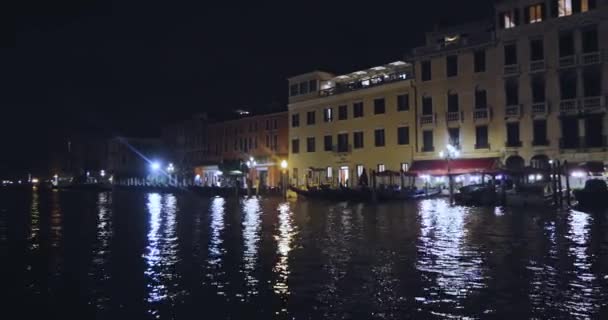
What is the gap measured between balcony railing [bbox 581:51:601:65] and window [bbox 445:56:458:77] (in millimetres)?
8530

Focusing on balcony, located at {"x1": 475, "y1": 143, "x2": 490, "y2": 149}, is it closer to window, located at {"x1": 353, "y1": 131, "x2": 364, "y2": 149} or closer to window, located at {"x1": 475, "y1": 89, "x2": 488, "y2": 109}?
window, located at {"x1": 475, "y1": 89, "x2": 488, "y2": 109}

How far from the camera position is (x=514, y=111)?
36562 millimetres

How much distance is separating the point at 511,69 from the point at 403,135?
9.51m

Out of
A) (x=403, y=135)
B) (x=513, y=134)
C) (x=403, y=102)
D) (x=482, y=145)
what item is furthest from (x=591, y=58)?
(x=403, y=135)

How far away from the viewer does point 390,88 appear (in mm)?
43469

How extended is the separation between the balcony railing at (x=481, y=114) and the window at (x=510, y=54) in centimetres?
343

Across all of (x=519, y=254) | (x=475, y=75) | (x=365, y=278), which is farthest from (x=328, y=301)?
(x=475, y=75)

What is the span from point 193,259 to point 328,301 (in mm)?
5260

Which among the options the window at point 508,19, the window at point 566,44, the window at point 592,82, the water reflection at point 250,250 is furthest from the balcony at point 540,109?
the water reflection at point 250,250

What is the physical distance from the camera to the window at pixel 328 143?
4888cm

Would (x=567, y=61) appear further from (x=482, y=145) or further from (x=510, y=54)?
(x=482, y=145)

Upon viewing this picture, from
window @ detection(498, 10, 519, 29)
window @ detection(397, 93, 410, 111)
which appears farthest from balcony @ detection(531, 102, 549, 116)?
window @ detection(397, 93, 410, 111)

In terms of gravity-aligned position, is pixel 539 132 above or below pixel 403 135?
below

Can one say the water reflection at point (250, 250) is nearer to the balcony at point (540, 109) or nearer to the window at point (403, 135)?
the window at point (403, 135)
